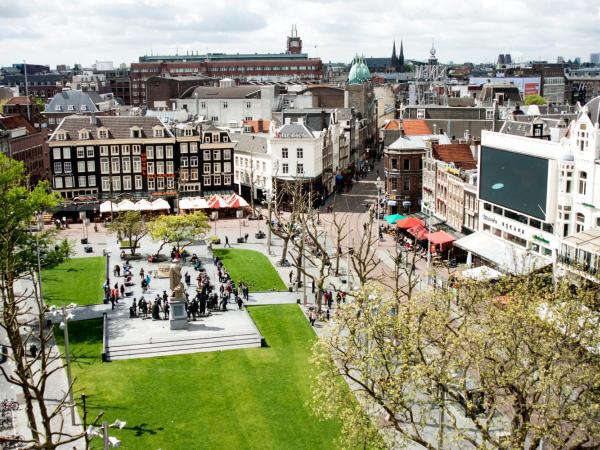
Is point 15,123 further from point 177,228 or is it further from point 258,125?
point 177,228

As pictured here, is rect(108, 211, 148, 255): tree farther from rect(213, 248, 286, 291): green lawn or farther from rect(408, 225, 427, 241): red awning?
rect(408, 225, 427, 241): red awning

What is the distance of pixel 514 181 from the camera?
2857 inches

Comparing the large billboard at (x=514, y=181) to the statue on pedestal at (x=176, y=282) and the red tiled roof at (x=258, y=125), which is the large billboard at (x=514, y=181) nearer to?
the statue on pedestal at (x=176, y=282)

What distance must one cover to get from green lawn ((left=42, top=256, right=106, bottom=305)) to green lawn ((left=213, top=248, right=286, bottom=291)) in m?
12.8

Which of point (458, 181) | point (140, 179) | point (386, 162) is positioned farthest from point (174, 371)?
point (140, 179)

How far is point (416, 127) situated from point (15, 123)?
64.7 m

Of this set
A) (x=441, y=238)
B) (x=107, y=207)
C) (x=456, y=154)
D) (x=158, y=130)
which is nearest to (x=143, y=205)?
(x=107, y=207)

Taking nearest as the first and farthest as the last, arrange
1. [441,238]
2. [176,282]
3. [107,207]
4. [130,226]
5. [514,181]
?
[176,282], [514,181], [130,226], [441,238], [107,207]

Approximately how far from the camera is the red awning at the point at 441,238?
8106 cm

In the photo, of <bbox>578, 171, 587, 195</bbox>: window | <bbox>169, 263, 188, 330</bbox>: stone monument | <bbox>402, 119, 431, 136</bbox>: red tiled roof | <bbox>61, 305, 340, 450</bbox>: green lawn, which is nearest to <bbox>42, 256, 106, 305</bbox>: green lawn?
<bbox>61, 305, 340, 450</bbox>: green lawn

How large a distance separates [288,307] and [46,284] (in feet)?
79.0

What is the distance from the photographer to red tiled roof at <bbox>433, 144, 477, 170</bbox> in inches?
3621

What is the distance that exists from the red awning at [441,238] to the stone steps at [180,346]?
1203 inches

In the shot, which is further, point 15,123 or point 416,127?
point 416,127
